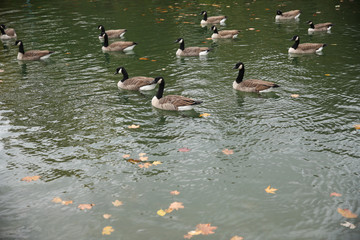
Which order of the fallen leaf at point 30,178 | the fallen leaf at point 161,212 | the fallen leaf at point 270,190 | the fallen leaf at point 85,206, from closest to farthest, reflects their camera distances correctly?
the fallen leaf at point 161,212 → the fallen leaf at point 85,206 → the fallen leaf at point 270,190 → the fallen leaf at point 30,178

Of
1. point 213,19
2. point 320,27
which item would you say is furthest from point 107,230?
point 213,19

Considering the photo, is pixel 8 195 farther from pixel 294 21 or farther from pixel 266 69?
pixel 294 21

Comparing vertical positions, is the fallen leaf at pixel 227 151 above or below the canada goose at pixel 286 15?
below

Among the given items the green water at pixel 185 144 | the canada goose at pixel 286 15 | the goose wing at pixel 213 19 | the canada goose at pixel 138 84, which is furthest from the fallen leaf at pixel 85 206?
the canada goose at pixel 286 15

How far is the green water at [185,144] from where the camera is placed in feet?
20.7

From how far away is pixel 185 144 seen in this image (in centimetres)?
874

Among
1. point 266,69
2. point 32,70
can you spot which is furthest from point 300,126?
point 32,70

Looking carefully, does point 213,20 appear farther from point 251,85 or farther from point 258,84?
point 258,84

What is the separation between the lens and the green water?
6320 mm

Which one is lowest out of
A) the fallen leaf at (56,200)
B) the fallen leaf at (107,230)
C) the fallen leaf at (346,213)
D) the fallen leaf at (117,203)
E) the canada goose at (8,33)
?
the fallen leaf at (346,213)

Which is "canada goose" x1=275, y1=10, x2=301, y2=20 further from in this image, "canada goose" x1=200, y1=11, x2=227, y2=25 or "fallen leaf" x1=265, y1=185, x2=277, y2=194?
"fallen leaf" x1=265, y1=185, x2=277, y2=194

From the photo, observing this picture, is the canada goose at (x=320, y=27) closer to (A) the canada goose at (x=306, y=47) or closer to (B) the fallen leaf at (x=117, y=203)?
(A) the canada goose at (x=306, y=47)

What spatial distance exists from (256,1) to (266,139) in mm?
21370

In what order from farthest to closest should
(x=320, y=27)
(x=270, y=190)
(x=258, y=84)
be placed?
(x=320, y=27)
(x=258, y=84)
(x=270, y=190)
